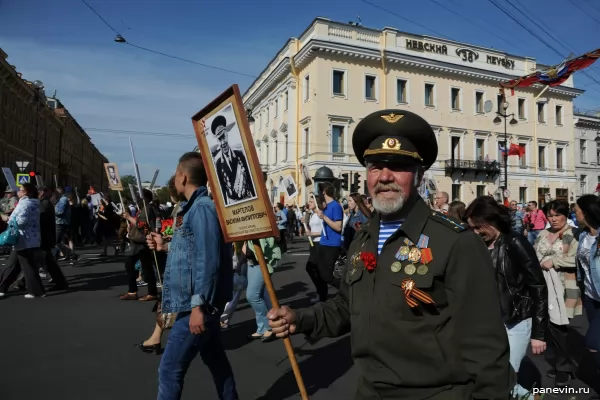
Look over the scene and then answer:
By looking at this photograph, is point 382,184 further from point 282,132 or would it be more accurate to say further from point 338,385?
point 282,132

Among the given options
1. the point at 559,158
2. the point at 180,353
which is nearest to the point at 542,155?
the point at 559,158

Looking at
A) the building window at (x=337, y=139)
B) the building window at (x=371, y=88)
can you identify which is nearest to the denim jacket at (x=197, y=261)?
the building window at (x=337, y=139)

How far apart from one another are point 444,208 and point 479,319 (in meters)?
7.51

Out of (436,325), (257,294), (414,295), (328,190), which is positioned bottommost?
(257,294)

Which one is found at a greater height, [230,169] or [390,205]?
[230,169]

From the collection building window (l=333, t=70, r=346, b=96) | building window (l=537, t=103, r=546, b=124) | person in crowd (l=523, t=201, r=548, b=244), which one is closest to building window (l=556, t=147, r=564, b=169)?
building window (l=537, t=103, r=546, b=124)

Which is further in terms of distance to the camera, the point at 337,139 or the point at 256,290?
the point at 337,139

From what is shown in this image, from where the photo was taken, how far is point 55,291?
8.90m

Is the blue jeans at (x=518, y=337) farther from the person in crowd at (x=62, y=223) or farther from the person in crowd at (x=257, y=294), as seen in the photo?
the person in crowd at (x=62, y=223)

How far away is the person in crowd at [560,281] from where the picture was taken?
4.75 meters

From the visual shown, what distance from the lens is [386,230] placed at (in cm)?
200

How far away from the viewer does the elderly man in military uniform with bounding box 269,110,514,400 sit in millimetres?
1654

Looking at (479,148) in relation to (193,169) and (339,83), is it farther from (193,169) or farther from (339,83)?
(193,169)

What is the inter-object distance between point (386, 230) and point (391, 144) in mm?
366
